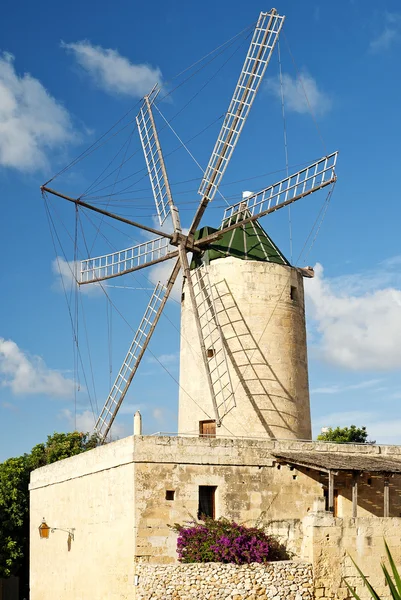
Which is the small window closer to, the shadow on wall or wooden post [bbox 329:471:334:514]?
wooden post [bbox 329:471:334:514]

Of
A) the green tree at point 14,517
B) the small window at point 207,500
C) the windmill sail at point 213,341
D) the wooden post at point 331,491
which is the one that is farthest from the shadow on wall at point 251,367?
the green tree at point 14,517

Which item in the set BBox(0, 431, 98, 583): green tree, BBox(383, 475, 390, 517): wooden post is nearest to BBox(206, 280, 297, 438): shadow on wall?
BBox(383, 475, 390, 517): wooden post

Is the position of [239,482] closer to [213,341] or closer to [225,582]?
[225,582]

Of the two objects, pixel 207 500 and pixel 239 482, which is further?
pixel 239 482

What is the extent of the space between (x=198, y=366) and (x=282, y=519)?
14.9 ft

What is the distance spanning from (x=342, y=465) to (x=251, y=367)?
386cm

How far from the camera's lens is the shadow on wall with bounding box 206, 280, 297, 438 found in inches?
818

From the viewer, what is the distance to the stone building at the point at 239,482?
668 inches

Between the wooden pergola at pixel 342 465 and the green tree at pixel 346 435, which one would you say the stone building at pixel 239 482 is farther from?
the green tree at pixel 346 435

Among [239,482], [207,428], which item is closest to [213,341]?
[207,428]

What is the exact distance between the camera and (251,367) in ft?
68.7

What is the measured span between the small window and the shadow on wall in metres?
2.99

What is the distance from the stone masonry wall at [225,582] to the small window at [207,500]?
1.64 metres

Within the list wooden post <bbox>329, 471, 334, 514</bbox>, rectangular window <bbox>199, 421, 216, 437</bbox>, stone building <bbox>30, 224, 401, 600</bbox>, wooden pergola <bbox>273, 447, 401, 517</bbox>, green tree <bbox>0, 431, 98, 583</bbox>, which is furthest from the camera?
green tree <bbox>0, 431, 98, 583</bbox>
